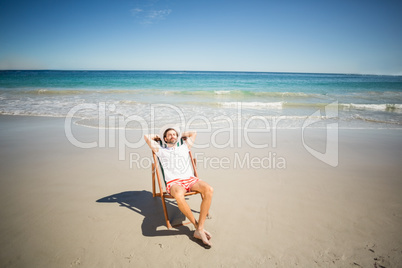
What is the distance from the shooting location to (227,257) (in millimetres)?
2230

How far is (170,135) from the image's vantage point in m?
3.17

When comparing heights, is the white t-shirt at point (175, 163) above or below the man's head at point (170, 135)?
below

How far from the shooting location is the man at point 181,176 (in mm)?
2455

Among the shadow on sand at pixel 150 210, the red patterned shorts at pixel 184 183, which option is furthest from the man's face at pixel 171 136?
the shadow on sand at pixel 150 210

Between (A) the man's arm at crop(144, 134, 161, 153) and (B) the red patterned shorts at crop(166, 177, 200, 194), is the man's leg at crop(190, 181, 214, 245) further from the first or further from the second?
(A) the man's arm at crop(144, 134, 161, 153)

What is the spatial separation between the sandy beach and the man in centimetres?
30

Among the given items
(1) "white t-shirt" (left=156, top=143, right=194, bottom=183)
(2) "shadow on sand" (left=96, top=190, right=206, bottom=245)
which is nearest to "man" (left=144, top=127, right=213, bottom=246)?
(1) "white t-shirt" (left=156, top=143, right=194, bottom=183)

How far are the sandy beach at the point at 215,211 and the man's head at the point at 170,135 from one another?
1026mm

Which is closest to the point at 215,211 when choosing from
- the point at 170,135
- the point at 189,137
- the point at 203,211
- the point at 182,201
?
the point at 203,211

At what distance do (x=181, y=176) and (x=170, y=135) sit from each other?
70 cm

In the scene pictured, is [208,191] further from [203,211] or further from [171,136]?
[171,136]

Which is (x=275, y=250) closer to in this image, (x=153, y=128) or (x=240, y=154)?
(x=240, y=154)

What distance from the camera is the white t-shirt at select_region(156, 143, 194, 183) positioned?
9.45ft

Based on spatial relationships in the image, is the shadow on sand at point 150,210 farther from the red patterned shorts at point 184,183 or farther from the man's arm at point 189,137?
the man's arm at point 189,137
